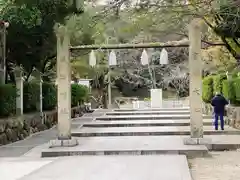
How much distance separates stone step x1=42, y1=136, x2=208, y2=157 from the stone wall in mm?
2419

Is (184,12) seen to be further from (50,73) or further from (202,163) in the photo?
(50,73)

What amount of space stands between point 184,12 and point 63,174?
4472 millimetres

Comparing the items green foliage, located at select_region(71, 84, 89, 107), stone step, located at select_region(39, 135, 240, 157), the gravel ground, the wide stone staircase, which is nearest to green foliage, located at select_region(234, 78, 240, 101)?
the wide stone staircase

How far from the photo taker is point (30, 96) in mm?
18938

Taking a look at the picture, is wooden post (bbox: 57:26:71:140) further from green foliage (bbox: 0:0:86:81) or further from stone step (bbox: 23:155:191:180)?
stone step (bbox: 23:155:191:180)

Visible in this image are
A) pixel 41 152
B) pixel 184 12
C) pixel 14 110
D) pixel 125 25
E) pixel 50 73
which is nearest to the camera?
pixel 184 12

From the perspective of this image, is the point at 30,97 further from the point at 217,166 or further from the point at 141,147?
the point at 217,166

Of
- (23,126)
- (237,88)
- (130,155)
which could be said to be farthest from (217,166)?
(23,126)

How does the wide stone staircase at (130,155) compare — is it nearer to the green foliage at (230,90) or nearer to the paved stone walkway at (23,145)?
the paved stone walkway at (23,145)

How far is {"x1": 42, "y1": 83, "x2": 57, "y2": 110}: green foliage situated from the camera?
2136 cm

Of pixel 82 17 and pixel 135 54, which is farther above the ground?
pixel 135 54

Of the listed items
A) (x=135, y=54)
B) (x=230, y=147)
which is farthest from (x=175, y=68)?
(x=230, y=147)

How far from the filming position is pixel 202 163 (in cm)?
1047

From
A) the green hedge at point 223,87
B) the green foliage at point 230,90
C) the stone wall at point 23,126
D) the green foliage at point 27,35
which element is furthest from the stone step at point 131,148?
the green foliage at point 230,90
